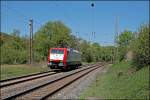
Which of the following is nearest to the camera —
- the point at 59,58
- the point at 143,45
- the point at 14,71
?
the point at 143,45

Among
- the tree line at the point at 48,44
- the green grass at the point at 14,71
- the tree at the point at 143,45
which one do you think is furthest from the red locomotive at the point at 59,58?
the tree line at the point at 48,44

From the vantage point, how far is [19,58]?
73.0 m

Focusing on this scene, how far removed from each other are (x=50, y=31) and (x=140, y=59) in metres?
65.5

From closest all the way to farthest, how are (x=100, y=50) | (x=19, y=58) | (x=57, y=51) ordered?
1. (x=57, y=51)
2. (x=19, y=58)
3. (x=100, y=50)

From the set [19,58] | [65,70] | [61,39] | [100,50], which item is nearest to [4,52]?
[19,58]

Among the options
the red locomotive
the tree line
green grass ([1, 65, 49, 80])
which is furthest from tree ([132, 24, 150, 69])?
the tree line

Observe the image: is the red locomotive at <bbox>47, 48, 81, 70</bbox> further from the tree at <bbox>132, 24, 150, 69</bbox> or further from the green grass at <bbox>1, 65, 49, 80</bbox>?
the tree at <bbox>132, 24, 150, 69</bbox>

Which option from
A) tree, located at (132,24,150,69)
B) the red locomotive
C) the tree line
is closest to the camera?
tree, located at (132,24,150,69)

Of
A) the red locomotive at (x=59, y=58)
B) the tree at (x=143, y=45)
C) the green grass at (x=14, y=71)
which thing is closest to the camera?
the tree at (x=143, y=45)

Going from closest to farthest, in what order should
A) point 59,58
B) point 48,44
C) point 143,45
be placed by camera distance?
point 143,45 < point 59,58 < point 48,44

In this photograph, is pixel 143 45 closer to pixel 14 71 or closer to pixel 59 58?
pixel 14 71

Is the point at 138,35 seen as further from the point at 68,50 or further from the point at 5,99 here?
the point at 5,99

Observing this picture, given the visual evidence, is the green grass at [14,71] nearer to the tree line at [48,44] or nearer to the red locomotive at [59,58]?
the red locomotive at [59,58]

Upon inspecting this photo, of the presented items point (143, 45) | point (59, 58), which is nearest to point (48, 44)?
point (59, 58)
